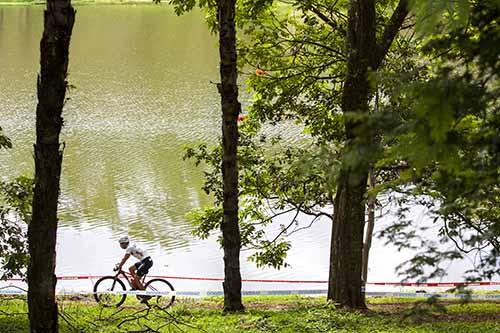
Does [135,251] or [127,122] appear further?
[127,122]

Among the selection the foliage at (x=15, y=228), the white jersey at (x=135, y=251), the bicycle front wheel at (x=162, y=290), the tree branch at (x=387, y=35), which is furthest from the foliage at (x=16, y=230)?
the tree branch at (x=387, y=35)

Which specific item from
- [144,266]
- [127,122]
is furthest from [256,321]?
[127,122]

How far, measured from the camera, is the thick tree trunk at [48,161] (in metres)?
6.00

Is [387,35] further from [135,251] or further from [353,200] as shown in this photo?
[135,251]

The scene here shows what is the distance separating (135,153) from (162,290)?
11.8m

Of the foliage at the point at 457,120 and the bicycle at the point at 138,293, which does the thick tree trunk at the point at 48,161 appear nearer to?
the foliage at the point at 457,120

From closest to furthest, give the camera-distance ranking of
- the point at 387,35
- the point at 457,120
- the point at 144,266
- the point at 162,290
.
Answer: the point at 457,120, the point at 387,35, the point at 144,266, the point at 162,290

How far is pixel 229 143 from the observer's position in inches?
387

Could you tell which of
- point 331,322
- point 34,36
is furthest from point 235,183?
point 34,36

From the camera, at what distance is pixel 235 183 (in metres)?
9.96

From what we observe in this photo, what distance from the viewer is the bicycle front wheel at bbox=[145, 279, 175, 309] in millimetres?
12750

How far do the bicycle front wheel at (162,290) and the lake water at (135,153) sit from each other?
300 cm

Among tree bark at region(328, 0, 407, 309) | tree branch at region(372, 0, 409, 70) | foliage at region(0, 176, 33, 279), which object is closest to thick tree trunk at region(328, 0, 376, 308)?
tree bark at region(328, 0, 407, 309)

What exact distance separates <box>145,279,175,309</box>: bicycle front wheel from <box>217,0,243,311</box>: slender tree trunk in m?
2.56
